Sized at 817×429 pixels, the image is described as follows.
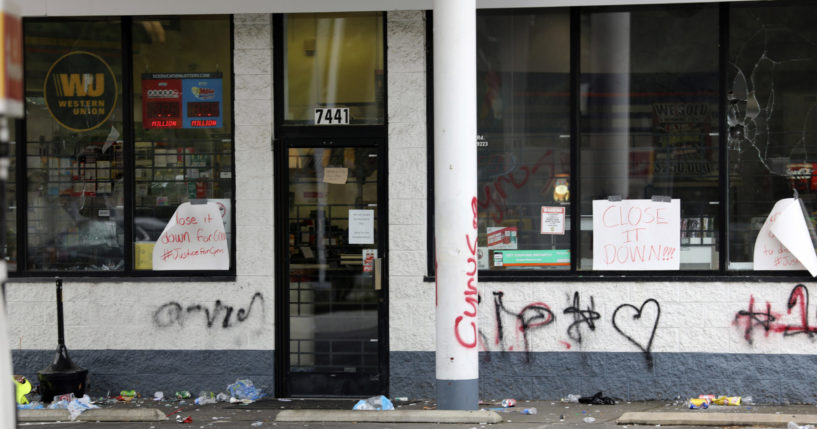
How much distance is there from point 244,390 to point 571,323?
327cm

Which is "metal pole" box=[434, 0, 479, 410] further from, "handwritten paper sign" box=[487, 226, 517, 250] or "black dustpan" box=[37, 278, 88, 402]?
"black dustpan" box=[37, 278, 88, 402]

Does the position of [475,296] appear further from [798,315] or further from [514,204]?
[798,315]

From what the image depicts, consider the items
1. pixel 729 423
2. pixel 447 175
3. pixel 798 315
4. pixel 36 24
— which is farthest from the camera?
pixel 36 24

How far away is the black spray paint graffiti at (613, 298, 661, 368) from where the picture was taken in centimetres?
827

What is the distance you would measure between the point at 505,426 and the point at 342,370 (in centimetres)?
200

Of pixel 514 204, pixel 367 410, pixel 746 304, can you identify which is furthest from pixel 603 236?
pixel 367 410

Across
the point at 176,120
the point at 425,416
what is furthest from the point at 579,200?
the point at 176,120

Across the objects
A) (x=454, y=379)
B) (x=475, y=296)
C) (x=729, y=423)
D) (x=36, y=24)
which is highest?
(x=36, y=24)

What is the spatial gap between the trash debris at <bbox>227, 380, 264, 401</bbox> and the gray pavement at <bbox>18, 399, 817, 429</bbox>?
0.11 meters

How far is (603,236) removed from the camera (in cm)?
836

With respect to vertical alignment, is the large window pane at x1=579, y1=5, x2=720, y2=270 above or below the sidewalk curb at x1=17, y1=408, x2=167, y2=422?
above

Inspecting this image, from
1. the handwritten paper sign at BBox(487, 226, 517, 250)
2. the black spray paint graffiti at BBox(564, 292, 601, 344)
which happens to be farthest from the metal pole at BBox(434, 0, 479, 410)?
the black spray paint graffiti at BBox(564, 292, 601, 344)

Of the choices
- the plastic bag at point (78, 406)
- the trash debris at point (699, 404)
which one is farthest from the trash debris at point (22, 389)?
the trash debris at point (699, 404)

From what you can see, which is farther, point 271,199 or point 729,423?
point 271,199
